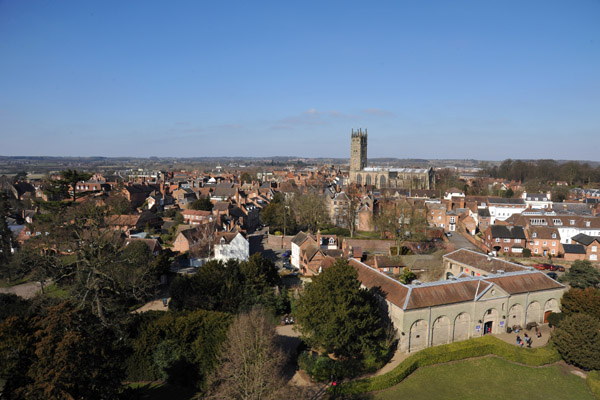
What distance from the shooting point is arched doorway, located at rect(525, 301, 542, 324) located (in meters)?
28.5

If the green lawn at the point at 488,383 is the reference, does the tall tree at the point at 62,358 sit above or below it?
above

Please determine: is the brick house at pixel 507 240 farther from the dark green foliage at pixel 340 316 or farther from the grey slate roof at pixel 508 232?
the dark green foliage at pixel 340 316

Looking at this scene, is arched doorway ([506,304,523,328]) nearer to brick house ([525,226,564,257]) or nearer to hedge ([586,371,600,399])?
hedge ([586,371,600,399])

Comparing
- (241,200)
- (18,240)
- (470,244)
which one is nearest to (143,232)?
(18,240)

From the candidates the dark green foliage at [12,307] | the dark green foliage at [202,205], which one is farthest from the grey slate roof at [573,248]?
the dark green foliage at [12,307]

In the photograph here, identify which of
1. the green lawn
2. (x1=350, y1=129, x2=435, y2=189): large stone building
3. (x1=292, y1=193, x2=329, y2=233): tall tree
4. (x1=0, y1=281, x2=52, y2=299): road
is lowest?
the green lawn

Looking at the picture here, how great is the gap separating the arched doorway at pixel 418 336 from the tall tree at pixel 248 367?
966 centimetres

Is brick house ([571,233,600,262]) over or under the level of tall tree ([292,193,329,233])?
under

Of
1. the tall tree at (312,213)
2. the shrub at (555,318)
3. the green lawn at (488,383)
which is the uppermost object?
the tall tree at (312,213)

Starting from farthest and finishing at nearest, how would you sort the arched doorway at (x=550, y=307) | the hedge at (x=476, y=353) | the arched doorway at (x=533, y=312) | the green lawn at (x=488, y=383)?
the arched doorway at (x=550, y=307) < the arched doorway at (x=533, y=312) < the hedge at (x=476, y=353) < the green lawn at (x=488, y=383)

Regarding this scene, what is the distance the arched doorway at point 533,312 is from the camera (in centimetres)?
2852

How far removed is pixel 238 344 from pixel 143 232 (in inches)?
1574

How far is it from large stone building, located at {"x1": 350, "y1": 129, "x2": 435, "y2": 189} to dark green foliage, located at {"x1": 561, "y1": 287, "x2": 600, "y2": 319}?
81.0 m

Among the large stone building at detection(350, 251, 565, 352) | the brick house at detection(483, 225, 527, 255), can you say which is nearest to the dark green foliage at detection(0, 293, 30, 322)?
the large stone building at detection(350, 251, 565, 352)
